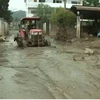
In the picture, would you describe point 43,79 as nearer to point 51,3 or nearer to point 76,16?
point 76,16

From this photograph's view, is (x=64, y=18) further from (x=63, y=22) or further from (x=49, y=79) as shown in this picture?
(x=49, y=79)

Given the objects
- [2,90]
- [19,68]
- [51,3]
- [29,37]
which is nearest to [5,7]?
[51,3]

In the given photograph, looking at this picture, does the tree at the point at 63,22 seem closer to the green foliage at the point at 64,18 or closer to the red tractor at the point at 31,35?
the green foliage at the point at 64,18

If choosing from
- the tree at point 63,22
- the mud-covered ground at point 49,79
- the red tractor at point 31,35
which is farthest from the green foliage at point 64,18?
the mud-covered ground at point 49,79

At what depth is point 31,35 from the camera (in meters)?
20.7

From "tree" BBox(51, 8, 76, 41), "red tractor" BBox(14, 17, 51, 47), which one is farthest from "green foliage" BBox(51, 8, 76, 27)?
"red tractor" BBox(14, 17, 51, 47)

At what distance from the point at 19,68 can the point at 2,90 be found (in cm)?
379

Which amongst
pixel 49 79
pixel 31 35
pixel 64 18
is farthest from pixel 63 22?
pixel 49 79

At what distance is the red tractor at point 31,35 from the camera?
2072 centimetres

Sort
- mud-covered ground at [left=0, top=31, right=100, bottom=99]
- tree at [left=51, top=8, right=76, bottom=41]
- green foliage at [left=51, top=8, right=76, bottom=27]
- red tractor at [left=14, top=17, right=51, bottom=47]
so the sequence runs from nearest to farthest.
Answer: mud-covered ground at [left=0, top=31, right=100, bottom=99] < red tractor at [left=14, top=17, right=51, bottom=47] < tree at [left=51, top=8, right=76, bottom=41] < green foliage at [left=51, top=8, right=76, bottom=27]

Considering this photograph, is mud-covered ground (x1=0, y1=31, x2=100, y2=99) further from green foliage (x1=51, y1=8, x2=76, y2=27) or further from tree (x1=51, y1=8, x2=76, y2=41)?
green foliage (x1=51, y1=8, x2=76, y2=27)

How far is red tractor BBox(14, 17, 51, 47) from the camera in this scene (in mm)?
20719

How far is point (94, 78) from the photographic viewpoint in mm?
9633

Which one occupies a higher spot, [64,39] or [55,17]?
[55,17]
